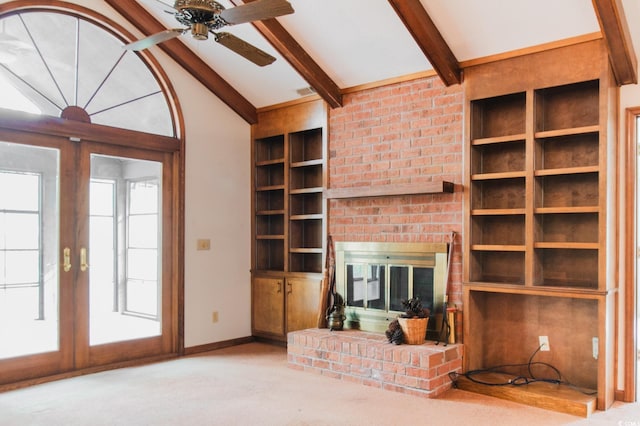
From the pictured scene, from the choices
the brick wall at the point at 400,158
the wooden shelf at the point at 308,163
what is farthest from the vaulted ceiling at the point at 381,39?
the wooden shelf at the point at 308,163

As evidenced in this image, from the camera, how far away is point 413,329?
13.9 ft

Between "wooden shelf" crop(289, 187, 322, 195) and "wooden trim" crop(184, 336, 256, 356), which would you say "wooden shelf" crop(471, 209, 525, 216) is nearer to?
"wooden shelf" crop(289, 187, 322, 195)

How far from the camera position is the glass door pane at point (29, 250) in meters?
4.19

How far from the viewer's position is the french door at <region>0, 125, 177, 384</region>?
4.23 m

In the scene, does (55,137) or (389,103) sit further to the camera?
(389,103)

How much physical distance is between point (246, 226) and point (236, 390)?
85.7 inches

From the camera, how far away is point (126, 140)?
4.85 m

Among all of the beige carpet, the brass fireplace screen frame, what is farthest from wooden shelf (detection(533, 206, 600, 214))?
the beige carpet

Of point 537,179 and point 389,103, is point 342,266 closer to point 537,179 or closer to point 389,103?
point 389,103

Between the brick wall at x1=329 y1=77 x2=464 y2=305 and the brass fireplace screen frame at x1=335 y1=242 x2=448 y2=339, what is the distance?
9 cm

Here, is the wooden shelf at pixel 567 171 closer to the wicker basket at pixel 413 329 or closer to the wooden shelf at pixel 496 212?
the wooden shelf at pixel 496 212

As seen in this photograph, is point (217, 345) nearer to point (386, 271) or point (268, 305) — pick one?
point (268, 305)

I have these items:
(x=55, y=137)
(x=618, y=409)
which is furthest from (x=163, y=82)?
(x=618, y=409)

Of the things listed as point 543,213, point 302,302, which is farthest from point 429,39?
point 302,302
